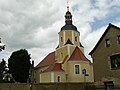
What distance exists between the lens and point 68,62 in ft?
174

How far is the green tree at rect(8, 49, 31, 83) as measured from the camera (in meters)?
60.5

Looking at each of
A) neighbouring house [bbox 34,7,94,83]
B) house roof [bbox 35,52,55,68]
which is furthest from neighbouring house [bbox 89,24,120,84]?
house roof [bbox 35,52,55,68]

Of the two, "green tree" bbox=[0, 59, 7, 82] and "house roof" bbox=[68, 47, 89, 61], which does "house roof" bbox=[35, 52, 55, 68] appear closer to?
"house roof" bbox=[68, 47, 89, 61]

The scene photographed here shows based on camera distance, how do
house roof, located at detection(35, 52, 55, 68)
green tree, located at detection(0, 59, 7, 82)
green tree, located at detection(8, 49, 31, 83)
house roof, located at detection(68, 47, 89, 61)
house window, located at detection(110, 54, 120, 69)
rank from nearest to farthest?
1. house window, located at detection(110, 54, 120, 69)
2. house roof, located at detection(68, 47, 89, 61)
3. green tree, located at detection(0, 59, 7, 82)
4. green tree, located at detection(8, 49, 31, 83)
5. house roof, located at detection(35, 52, 55, 68)

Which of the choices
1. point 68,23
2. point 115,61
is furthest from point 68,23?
point 115,61

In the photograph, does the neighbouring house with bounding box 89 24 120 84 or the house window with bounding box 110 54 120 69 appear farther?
the neighbouring house with bounding box 89 24 120 84

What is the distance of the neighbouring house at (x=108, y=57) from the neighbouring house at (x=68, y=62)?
55.9 feet

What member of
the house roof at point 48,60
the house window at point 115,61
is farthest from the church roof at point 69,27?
the house window at point 115,61

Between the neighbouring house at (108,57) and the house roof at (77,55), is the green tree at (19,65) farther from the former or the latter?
the neighbouring house at (108,57)

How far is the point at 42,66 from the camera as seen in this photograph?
2454 inches

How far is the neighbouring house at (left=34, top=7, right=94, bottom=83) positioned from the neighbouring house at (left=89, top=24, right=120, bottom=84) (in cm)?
1704

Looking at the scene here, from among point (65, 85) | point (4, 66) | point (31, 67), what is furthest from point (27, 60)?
point (65, 85)

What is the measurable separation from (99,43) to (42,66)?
32.5 metres

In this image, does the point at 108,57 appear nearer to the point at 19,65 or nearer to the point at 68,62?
the point at 68,62
